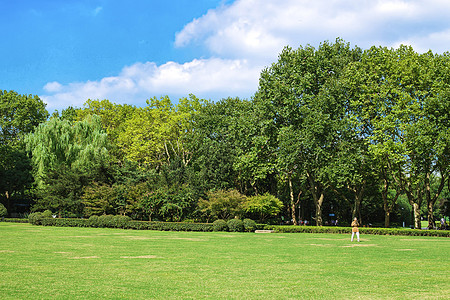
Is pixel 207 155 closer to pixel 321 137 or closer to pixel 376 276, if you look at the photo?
pixel 321 137

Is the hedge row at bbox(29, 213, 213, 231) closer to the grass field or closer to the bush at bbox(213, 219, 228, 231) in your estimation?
the bush at bbox(213, 219, 228, 231)

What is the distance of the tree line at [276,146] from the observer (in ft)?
115

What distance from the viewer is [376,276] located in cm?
1109

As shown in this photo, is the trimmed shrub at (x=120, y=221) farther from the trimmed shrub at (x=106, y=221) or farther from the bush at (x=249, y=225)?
the bush at (x=249, y=225)

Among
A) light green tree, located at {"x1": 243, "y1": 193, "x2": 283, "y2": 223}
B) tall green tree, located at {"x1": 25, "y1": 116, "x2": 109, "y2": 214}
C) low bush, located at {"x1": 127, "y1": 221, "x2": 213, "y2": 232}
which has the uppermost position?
tall green tree, located at {"x1": 25, "y1": 116, "x2": 109, "y2": 214}

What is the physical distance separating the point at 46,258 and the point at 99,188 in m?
30.4

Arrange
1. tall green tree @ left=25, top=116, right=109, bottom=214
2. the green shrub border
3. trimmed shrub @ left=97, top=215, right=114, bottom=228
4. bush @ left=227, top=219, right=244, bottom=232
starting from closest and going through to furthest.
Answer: the green shrub border < bush @ left=227, top=219, right=244, bottom=232 < trimmed shrub @ left=97, top=215, right=114, bottom=228 < tall green tree @ left=25, top=116, right=109, bottom=214

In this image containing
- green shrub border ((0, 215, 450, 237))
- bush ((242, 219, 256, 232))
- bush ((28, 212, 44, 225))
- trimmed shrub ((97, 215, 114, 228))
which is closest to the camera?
green shrub border ((0, 215, 450, 237))

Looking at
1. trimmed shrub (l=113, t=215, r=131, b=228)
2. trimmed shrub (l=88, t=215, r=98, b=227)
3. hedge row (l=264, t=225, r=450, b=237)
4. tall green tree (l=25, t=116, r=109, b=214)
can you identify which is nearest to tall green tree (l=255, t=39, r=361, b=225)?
hedge row (l=264, t=225, r=450, b=237)

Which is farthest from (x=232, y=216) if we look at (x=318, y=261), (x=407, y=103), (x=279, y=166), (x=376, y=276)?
(x=376, y=276)

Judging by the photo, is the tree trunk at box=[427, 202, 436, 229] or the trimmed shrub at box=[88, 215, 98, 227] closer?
the tree trunk at box=[427, 202, 436, 229]

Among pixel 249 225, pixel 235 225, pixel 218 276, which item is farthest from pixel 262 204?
pixel 218 276

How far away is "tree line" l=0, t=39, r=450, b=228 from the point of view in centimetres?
3519

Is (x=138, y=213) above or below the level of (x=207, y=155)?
below
